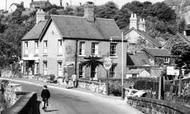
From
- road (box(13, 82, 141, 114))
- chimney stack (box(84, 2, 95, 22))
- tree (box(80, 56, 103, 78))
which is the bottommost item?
road (box(13, 82, 141, 114))

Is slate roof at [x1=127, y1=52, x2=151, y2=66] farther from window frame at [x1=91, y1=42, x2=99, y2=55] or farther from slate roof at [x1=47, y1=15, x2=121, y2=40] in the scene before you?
window frame at [x1=91, y1=42, x2=99, y2=55]


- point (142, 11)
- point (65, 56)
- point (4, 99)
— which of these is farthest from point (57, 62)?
point (142, 11)

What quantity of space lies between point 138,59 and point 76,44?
15.3 meters

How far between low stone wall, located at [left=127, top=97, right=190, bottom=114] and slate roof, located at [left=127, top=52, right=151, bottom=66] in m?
30.8

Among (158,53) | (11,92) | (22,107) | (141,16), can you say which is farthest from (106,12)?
(22,107)

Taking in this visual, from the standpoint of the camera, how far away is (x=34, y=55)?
184 feet

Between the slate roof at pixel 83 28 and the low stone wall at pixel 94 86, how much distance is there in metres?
10.2

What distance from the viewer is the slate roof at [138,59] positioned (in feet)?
191

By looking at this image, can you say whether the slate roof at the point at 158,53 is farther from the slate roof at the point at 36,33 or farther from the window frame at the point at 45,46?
the window frame at the point at 45,46

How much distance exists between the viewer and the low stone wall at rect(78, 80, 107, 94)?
35.3m

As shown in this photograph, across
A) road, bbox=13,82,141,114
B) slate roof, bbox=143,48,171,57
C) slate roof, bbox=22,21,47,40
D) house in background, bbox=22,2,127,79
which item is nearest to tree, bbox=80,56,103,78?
house in background, bbox=22,2,127,79

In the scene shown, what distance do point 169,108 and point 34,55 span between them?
4006 cm

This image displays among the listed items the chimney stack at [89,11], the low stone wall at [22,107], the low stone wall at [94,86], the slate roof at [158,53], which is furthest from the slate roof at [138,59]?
the low stone wall at [22,107]

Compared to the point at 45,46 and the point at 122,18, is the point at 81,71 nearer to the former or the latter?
the point at 45,46
